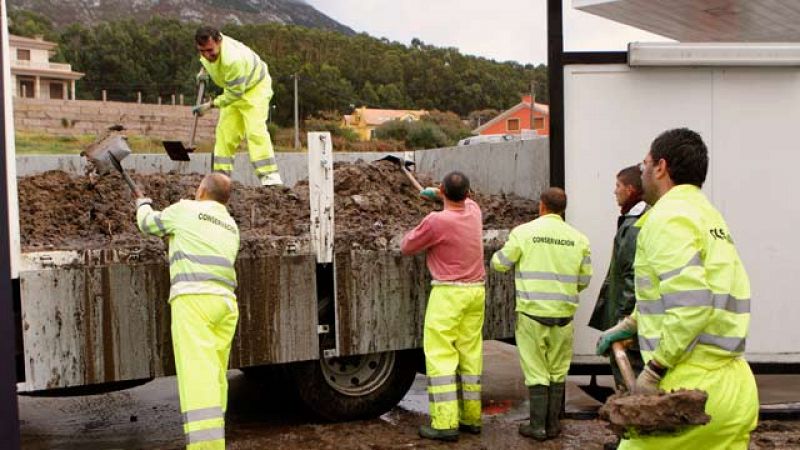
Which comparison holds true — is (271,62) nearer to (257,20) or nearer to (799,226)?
(799,226)

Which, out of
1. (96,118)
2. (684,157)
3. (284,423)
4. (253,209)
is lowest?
(284,423)

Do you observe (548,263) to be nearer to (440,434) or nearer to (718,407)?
(440,434)

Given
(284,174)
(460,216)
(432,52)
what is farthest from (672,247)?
(432,52)

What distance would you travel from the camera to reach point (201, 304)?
464 centimetres

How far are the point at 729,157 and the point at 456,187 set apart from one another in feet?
6.59

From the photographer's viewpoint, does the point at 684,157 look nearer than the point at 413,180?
Yes

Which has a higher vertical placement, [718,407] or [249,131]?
[249,131]

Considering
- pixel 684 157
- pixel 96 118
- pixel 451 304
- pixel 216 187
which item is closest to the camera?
pixel 684 157

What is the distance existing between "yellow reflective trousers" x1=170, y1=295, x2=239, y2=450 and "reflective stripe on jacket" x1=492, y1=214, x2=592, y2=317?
79.5 inches

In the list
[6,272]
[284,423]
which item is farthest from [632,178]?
[6,272]

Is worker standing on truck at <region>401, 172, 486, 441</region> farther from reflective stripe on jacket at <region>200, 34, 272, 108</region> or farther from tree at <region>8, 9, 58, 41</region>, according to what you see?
tree at <region>8, 9, 58, 41</region>

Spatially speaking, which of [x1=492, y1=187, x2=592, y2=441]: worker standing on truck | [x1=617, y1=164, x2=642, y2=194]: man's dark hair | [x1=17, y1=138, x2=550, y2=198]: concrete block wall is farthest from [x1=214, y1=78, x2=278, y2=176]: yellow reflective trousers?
[x1=617, y1=164, x2=642, y2=194]: man's dark hair

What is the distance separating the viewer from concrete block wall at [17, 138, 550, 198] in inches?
279

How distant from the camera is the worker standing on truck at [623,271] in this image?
189 inches
